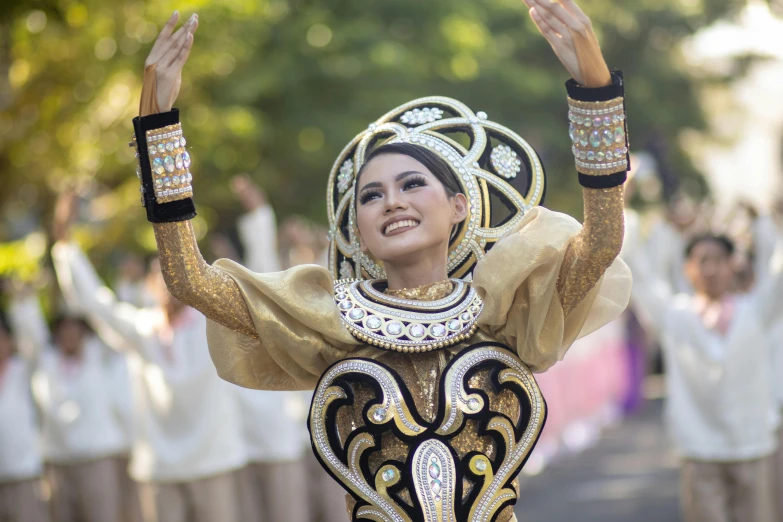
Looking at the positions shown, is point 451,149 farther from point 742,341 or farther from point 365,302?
point 742,341

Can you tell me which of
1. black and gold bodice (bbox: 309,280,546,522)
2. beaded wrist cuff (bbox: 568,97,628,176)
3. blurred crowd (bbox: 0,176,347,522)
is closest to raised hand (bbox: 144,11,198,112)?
black and gold bodice (bbox: 309,280,546,522)

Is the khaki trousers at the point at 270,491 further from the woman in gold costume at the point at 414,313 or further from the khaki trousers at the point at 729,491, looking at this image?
the woman in gold costume at the point at 414,313

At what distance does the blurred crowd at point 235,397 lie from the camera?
278 inches

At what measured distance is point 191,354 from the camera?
7473 millimetres

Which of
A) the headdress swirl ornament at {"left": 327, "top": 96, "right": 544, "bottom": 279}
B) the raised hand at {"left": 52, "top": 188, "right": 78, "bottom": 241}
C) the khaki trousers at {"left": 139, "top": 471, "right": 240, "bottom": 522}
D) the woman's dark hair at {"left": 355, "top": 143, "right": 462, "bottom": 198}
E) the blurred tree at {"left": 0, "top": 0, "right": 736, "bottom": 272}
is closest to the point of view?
the woman's dark hair at {"left": 355, "top": 143, "right": 462, "bottom": 198}

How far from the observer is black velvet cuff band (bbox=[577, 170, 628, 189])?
2.96 m

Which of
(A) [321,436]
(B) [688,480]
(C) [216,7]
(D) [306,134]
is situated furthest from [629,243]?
(D) [306,134]

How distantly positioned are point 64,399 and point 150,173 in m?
6.02

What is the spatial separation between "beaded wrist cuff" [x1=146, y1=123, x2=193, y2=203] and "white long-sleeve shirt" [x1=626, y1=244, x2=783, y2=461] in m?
4.35

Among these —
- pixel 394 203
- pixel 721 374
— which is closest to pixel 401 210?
pixel 394 203

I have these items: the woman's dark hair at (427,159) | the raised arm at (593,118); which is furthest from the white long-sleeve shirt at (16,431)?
the raised arm at (593,118)

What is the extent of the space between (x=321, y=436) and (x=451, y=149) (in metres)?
0.90

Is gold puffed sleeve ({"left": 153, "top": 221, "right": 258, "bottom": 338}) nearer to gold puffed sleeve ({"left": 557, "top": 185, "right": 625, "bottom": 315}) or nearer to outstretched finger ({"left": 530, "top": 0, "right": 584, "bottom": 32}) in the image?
gold puffed sleeve ({"left": 557, "top": 185, "right": 625, "bottom": 315})

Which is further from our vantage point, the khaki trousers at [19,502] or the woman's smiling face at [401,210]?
the khaki trousers at [19,502]
